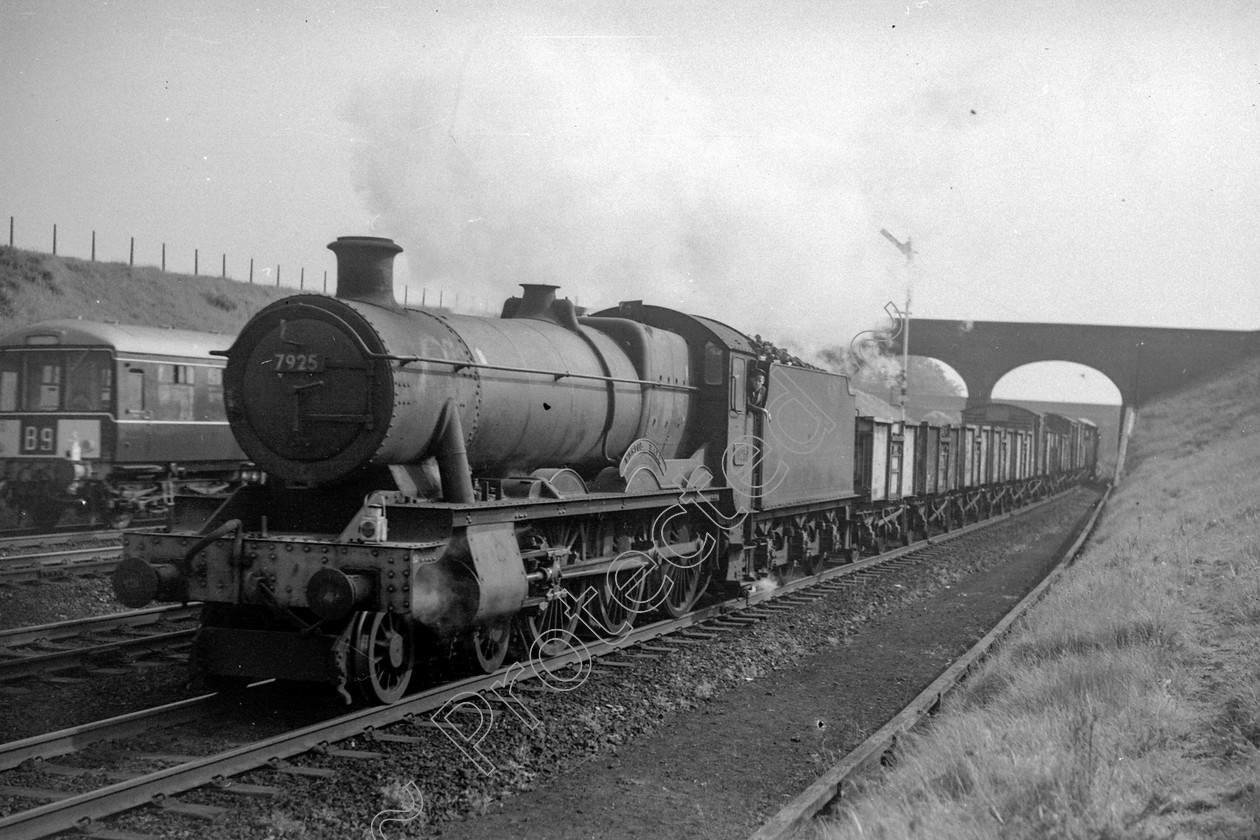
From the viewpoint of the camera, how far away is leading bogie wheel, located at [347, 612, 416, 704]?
6.77m

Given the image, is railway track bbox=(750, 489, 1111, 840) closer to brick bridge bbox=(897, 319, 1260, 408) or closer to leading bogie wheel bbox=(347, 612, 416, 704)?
leading bogie wheel bbox=(347, 612, 416, 704)

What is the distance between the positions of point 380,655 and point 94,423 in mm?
12146

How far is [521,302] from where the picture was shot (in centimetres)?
989

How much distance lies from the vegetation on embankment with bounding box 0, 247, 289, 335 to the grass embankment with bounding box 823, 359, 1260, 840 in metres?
27.0

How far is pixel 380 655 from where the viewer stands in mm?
7105

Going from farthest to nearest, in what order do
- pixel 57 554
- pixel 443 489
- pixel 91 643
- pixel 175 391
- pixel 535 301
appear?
pixel 175 391 < pixel 57 554 < pixel 535 301 < pixel 91 643 < pixel 443 489

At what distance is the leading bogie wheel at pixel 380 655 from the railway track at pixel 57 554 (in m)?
6.41

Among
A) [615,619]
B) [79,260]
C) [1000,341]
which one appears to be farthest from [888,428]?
[1000,341]

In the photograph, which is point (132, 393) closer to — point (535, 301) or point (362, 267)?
point (535, 301)

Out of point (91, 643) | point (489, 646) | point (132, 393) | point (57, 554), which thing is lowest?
point (91, 643)

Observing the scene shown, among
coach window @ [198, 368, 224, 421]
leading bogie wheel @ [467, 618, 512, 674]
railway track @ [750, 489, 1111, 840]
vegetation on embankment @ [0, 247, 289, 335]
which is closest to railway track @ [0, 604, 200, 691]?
leading bogie wheel @ [467, 618, 512, 674]

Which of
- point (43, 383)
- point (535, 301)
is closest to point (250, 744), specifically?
point (535, 301)

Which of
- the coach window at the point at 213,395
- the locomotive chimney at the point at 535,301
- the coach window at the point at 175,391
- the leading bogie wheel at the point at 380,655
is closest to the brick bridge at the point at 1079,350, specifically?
the coach window at the point at 213,395

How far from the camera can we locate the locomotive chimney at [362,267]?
7.75 metres
